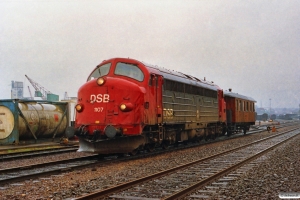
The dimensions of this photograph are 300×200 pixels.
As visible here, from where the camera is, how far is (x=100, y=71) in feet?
51.4

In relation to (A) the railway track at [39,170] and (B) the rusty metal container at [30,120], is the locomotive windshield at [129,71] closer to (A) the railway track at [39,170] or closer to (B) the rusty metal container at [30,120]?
(A) the railway track at [39,170]

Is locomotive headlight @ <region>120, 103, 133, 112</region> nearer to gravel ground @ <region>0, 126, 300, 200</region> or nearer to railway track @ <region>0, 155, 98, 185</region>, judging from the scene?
gravel ground @ <region>0, 126, 300, 200</region>

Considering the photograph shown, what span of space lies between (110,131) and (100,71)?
3.40m

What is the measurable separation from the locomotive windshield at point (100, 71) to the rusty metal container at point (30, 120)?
26.5 ft

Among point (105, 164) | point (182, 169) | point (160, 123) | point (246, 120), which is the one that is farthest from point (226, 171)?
point (246, 120)

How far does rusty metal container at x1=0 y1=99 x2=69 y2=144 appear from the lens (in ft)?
71.4

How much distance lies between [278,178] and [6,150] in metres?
14.3

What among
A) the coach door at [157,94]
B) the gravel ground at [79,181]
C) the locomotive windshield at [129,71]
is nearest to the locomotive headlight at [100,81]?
the locomotive windshield at [129,71]

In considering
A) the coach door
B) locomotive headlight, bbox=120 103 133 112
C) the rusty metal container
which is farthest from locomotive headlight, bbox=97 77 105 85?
the rusty metal container

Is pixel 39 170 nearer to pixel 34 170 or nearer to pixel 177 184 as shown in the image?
pixel 34 170

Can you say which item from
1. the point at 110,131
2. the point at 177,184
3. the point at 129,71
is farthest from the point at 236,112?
the point at 177,184

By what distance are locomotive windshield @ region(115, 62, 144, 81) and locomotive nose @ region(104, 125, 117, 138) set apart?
269 cm

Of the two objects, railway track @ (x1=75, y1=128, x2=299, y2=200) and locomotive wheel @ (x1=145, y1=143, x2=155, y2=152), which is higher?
locomotive wheel @ (x1=145, y1=143, x2=155, y2=152)

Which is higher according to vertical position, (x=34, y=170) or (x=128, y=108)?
(x=128, y=108)
